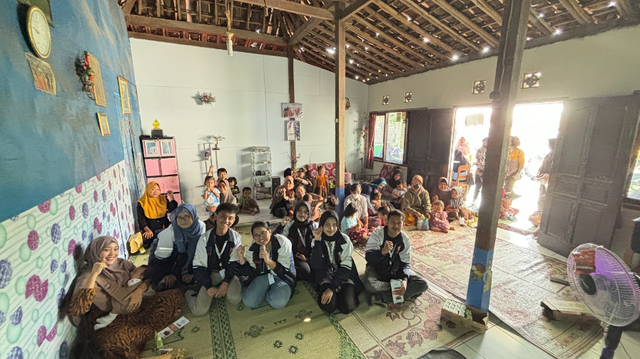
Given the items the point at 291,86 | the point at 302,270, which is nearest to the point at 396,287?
the point at 302,270

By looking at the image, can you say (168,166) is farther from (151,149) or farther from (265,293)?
(265,293)

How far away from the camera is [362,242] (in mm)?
4285

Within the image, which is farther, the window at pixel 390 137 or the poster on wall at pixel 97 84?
the window at pixel 390 137

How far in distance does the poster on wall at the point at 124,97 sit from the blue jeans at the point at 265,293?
3457 mm

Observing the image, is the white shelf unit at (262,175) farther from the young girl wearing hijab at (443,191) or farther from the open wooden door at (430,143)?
the young girl wearing hijab at (443,191)

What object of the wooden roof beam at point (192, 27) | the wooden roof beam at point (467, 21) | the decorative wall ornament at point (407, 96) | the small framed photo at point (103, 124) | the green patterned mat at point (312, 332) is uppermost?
the wooden roof beam at point (192, 27)

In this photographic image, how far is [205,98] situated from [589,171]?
7255 millimetres

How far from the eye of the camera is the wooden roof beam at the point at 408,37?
4841 millimetres

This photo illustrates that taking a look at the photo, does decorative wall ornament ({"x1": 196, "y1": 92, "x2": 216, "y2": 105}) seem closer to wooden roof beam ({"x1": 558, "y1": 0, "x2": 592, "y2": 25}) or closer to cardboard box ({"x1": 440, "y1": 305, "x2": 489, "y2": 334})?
cardboard box ({"x1": 440, "y1": 305, "x2": 489, "y2": 334})

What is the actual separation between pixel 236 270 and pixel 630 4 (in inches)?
218

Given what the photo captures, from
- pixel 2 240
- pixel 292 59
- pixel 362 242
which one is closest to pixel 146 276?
pixel 2 240

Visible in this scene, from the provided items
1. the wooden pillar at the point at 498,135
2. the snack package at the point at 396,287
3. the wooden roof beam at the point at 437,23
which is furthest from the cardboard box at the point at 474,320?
the wooden roof beam at the point at 437,23

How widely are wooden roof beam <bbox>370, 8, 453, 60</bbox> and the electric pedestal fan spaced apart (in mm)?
4628

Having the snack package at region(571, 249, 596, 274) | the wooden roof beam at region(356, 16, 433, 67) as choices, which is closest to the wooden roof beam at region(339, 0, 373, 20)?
the wooden roof beam at region(356, 16, 433, 67)
